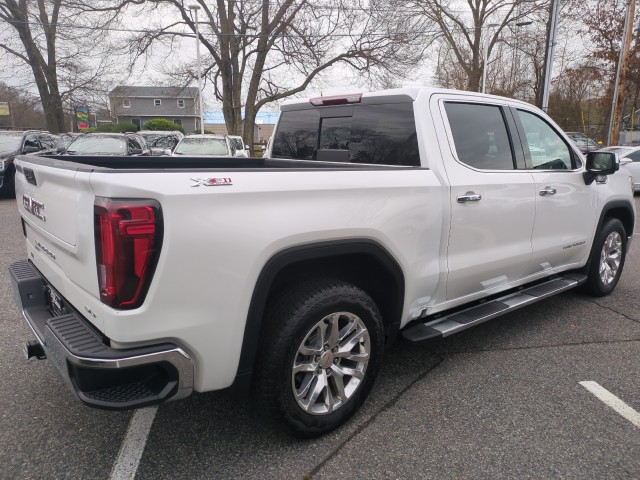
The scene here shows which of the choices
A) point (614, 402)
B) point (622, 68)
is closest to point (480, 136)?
point (614, 402)

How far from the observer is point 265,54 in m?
25.5

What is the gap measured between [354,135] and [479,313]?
1.57 metres

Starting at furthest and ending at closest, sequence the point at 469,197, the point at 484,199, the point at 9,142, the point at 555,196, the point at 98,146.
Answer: the point at 9,142 → the point at 98,146 → the point at 555,196 → the point at 484,199 → the point at 469,197

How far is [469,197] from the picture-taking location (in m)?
3.09

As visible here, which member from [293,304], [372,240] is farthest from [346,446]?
[372,240]

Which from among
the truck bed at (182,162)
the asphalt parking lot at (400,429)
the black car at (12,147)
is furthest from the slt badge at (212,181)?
the black car at (12,147)

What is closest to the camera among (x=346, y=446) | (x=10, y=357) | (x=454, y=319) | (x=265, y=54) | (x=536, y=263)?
(x=346, y=446)

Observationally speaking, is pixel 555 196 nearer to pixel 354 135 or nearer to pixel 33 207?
pixel 354 135

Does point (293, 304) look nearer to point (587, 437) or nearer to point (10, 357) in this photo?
point (587, 437)

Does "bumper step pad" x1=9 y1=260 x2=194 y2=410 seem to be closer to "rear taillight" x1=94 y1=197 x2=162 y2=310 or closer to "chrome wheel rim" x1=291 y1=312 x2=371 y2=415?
"rear taillight" x1=94 y1=197 x2=162 y2=310

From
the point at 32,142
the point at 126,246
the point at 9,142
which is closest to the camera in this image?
the point at 126,246

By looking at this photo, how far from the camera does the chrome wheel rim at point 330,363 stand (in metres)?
2.50

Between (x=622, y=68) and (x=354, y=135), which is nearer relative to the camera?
(x=354, y=135)

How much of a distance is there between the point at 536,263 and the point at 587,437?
5.19 ft
